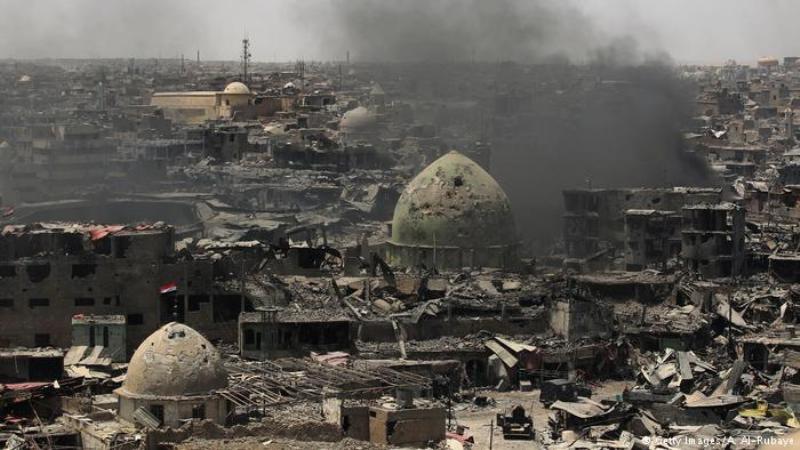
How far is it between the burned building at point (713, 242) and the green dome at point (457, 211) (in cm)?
472

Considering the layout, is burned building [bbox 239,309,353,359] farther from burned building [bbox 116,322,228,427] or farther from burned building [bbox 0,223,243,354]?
burned building [bbox 116,322,228,427]

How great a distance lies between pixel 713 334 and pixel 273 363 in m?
10.6

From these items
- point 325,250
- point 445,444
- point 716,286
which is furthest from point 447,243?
point 445,444

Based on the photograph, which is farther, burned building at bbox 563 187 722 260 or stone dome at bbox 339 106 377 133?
stone dome at bbox 339 106 377 133

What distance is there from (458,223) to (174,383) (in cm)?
1744

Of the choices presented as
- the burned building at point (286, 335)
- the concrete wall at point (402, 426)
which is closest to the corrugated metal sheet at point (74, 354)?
the burned building at point (286, 335)

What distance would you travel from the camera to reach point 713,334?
41.0 meters

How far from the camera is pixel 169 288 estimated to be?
126 feet

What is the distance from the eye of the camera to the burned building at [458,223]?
4519 centimetres

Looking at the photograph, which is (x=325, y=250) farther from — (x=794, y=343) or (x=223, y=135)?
(x=223, y=135)

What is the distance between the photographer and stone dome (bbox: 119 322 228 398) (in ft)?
93.7

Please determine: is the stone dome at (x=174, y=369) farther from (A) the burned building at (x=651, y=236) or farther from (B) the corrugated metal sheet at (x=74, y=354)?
(A) the burned building at (x=651, y=236)

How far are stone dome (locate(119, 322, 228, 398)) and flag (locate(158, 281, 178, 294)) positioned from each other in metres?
9.24

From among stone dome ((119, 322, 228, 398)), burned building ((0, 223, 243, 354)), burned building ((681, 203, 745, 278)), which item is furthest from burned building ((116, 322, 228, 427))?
Answer: burned building ((681, 203, 745, 278))
